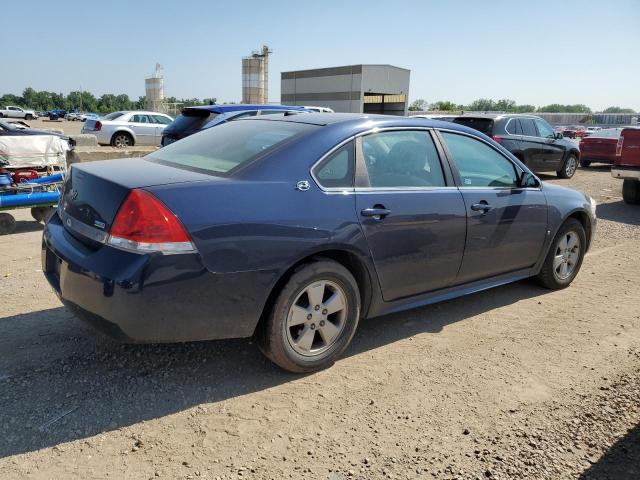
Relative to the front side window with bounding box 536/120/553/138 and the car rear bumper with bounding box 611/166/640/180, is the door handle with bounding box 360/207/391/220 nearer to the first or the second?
the car rear bumper with bounding box 611/166/640/180

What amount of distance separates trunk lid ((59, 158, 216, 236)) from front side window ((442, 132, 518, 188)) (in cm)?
204

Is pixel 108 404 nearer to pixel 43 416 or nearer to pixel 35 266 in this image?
pixel 43 416

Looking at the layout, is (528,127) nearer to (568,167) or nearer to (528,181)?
(568,167)

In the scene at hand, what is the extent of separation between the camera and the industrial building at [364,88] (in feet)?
188

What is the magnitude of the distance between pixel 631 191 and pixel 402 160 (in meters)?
9.10

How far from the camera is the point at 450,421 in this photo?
2.88m

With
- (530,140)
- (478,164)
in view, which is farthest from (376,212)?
(530,140)

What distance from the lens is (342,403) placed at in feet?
9.89

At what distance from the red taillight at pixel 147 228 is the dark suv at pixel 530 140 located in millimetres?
10728

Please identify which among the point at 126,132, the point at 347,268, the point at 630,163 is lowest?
the point at 347,268

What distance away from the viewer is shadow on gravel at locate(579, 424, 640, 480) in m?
A: 2.50

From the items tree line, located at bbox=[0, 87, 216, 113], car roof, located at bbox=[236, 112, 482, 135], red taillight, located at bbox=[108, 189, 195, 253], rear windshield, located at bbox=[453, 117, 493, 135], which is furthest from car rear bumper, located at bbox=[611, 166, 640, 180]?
tree line, located at bbox=[0, 87, 216, 113]

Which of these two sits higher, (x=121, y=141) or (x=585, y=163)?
(x=121, y=141)

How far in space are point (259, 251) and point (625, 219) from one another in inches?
338
